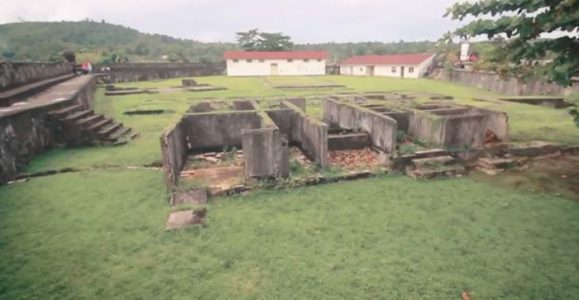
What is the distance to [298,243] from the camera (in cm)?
514

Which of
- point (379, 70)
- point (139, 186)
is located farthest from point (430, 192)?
point (379, 70)

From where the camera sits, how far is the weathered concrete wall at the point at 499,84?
802 inches

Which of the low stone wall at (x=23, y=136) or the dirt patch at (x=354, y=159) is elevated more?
the low stone wall at (x=23, y=136)

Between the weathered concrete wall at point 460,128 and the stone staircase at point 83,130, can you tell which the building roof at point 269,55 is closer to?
the stone staircase at point 83,130

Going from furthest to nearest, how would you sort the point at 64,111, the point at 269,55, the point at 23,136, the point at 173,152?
the point at 269,55 < the point at 64,111 < the point at 23,136 < the point at 173,152

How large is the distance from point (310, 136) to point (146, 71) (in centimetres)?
3061

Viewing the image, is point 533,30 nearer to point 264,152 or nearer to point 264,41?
point 264,152

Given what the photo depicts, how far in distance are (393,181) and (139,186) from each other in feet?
17.5

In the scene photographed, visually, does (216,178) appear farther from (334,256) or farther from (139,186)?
(334,256)

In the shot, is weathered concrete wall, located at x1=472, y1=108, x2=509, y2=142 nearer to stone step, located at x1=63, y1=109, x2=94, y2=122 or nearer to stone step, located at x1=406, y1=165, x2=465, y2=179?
stone step, located at x1=406, y1=165, x2=465, y2=179

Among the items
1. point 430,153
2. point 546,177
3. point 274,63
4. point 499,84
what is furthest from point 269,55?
point 546,177

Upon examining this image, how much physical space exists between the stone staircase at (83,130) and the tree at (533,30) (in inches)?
385

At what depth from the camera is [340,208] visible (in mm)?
6273

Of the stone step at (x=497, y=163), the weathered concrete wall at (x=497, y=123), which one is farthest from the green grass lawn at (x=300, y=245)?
the weathered concrete wall at (x=497, y=123)
